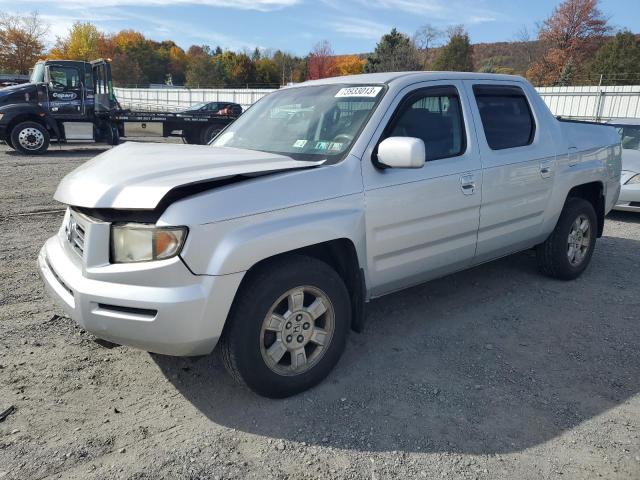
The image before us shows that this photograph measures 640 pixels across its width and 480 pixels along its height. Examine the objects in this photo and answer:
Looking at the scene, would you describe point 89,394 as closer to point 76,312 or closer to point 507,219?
point 76,312

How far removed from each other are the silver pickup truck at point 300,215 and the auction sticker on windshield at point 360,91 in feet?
0.07

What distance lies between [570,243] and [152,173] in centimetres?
413

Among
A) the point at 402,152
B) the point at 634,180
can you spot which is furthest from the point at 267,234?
the point at 634,180

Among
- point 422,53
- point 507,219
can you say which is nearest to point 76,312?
point 507,219

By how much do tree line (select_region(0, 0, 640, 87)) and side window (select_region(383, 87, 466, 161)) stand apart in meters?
37.6

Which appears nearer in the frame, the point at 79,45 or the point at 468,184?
the point at 468,184

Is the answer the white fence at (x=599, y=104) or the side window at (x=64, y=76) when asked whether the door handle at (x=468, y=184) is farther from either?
the white fence at (x=599, y=104)

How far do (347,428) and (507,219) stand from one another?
2.34 meters

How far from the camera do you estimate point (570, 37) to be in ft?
163

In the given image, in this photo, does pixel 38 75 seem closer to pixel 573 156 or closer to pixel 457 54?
pixel 573 156

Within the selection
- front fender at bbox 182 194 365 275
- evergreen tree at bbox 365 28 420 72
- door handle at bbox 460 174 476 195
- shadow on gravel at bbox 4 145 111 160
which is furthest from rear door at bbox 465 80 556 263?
evergreen tree at bbox 365 28 420 72

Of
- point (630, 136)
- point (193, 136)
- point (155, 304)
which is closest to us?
point (155, 304)

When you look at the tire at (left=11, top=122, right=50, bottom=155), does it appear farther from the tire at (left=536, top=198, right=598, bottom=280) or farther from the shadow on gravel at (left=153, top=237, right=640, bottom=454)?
the tire at (left=536, top=198, right=598, bottom=280)

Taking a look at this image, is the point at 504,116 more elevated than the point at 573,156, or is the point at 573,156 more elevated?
the point at 504,116
